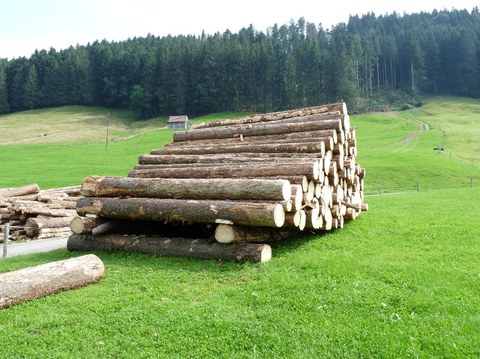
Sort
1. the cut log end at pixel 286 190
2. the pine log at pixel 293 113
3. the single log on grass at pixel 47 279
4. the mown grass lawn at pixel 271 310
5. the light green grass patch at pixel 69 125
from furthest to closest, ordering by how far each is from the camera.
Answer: the light green grass patch at pixel 69 125 → the pine log at pixel 293 113 → the cut log end at pixel 286 190 → the single log on grass at pixel 47 279 → the mown grass lawn at pixel 271 310

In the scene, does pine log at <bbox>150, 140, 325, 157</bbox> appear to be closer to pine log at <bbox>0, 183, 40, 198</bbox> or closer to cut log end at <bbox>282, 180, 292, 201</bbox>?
cut log end at <bbox>282, 180, 292, 201</bbox>

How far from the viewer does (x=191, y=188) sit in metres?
9.93

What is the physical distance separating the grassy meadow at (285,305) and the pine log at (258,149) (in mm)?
2242

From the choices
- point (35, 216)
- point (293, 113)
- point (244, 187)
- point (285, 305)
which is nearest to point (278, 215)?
point (244, 187)

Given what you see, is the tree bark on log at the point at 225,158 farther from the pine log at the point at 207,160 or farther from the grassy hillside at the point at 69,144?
the grassy hillside at the point at 69,144

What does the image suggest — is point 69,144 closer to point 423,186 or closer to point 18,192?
point 18,192

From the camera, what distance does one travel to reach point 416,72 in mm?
106750

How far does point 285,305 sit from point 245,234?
9.62ft

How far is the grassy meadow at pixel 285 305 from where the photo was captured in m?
5.31

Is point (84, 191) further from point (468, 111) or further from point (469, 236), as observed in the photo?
point (468, 111)

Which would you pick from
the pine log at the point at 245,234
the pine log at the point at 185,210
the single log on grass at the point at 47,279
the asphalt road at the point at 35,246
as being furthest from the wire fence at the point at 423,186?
the single log on grass at the point at 47,279

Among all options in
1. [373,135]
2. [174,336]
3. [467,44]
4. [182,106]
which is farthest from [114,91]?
[174,336]

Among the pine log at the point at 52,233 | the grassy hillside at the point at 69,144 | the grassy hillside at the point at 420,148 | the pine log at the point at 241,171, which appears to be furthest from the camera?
the grassy hillside at the point at 69,144

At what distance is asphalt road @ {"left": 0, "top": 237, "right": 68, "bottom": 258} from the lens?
42.2 feet
